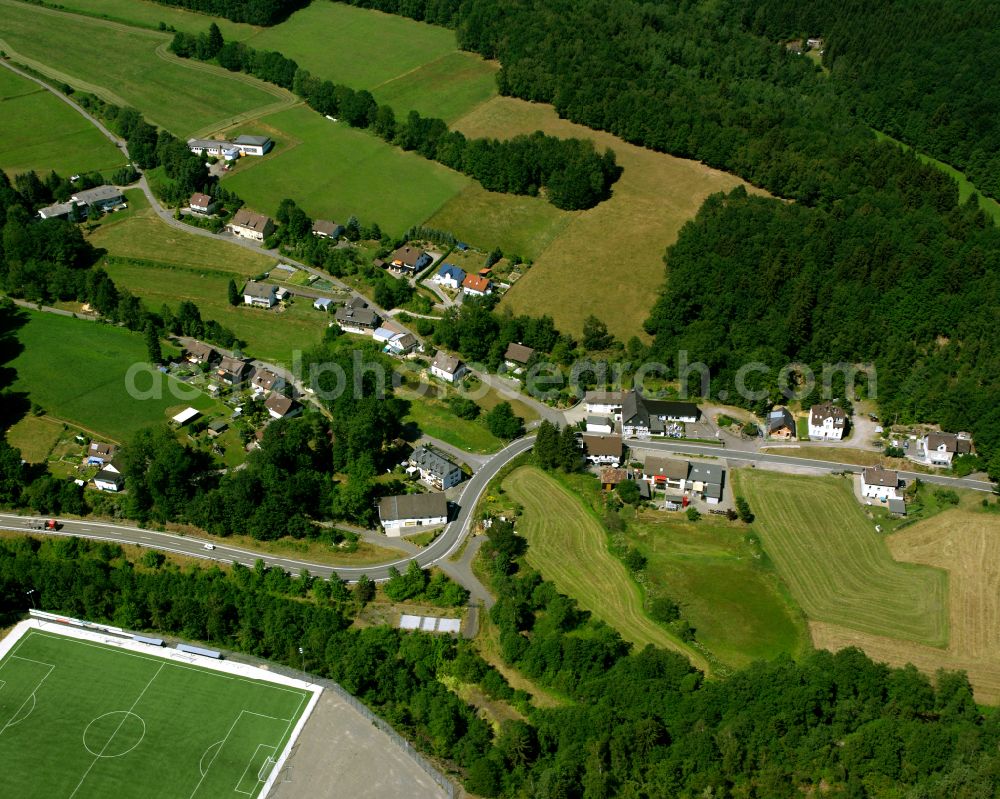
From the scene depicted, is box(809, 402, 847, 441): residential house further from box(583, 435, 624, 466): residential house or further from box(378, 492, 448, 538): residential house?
box(378, 492, 448, 538): residential house

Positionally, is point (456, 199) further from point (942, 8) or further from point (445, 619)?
point (942, 8)

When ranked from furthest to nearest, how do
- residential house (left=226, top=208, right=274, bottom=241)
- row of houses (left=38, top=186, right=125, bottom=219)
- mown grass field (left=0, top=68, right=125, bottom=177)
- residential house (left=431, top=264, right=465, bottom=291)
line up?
mown grass field (left=0, top=68, right=125, bottom=177) → row of houses (left=38, top=186, right=125, bottom=219) → residential house (left=226, top=208, right=274, bottom=241) → residential house (left=431, top=264, right=465, bottom=291)

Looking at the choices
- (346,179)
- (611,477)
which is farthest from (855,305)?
(346,179)

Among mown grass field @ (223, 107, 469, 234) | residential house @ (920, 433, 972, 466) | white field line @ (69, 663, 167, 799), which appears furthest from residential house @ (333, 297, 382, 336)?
residential house @ (920, 433, 972, 466)

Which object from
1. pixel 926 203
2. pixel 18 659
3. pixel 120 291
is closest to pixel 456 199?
pixel 120 291

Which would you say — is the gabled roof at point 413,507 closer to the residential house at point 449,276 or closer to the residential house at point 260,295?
the residential house at point 260,295

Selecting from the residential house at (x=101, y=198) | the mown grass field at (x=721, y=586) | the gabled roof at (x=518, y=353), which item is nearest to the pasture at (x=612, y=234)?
the gabled roof at (x=518, y=353)
